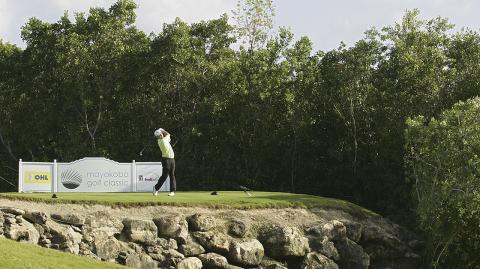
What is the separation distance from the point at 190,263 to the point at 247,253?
9.20ft

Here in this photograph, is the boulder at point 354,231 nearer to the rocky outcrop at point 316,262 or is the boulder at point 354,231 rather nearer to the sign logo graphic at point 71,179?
the rocky outcrop at point 316,262

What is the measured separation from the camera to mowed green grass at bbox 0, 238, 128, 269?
58.2 feet

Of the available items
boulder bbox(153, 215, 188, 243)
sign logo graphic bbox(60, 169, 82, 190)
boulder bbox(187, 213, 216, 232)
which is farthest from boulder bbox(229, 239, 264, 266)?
sign logo graphic bbox(60, 169, 82, 190)

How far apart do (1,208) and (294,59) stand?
29217 millimetres

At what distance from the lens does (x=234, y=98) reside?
4891 centimetres

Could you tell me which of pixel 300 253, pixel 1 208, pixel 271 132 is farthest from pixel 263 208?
pixel 271 132

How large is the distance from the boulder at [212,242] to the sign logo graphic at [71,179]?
9.21 meters

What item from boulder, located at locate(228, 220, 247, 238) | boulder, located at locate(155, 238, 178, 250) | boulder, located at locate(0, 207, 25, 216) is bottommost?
boulder, located at locate(155, 238, 178, 250)

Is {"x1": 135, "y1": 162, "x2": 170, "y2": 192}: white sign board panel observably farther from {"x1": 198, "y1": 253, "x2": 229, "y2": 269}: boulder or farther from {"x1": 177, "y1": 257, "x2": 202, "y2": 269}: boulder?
{"x1": 177, "y1": 257, "x2": 202, "y2": 269}: boulder

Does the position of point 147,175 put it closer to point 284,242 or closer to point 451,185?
point 284,242

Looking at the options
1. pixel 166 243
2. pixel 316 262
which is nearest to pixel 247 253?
pixel 316 262

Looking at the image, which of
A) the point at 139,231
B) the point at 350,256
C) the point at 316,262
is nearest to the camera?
the point at 139,231

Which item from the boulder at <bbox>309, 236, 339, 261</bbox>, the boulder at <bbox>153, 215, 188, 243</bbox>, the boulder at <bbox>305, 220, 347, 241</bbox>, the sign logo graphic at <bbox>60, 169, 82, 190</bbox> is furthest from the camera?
the sign logo graphic at <bbox>60, 169, 82, 190</bbox>

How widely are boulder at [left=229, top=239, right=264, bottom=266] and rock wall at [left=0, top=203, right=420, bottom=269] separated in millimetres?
41
